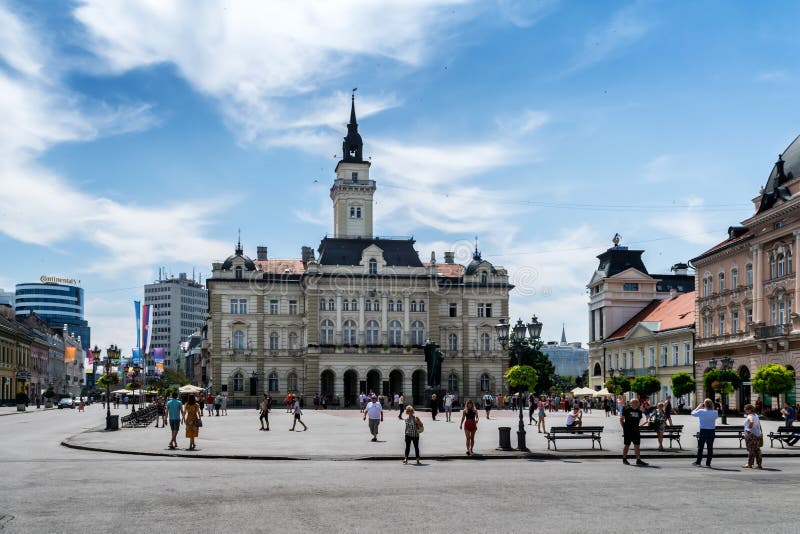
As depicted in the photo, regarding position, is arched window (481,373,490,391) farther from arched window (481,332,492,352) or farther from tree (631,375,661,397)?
tree (631,375,661,397)

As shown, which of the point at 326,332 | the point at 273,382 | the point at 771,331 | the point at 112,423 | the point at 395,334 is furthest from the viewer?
the point at 395,334

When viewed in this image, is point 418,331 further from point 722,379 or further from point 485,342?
point 722,379

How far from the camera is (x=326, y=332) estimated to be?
100m

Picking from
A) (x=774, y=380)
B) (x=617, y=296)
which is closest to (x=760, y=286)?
(x=774, y=380)

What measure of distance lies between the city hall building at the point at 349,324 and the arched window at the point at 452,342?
0.52ft

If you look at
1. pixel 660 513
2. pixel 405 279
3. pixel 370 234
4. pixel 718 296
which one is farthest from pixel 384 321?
pixel 660 513

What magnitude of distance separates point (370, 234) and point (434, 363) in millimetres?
39012

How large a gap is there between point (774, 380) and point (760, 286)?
35.1 ft

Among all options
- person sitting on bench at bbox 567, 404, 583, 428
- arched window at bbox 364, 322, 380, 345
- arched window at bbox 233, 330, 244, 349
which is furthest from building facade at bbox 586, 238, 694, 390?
person sitting on bench at bbox 567, 404, 583, 428

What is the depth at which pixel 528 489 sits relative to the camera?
19328 millimetres

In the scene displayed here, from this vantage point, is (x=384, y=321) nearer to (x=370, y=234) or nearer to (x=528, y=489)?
(x=370, y=234)

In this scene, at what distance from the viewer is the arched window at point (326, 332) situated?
99938 mm

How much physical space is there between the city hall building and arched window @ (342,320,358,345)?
11 centimetres

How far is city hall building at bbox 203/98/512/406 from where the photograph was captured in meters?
99.6
